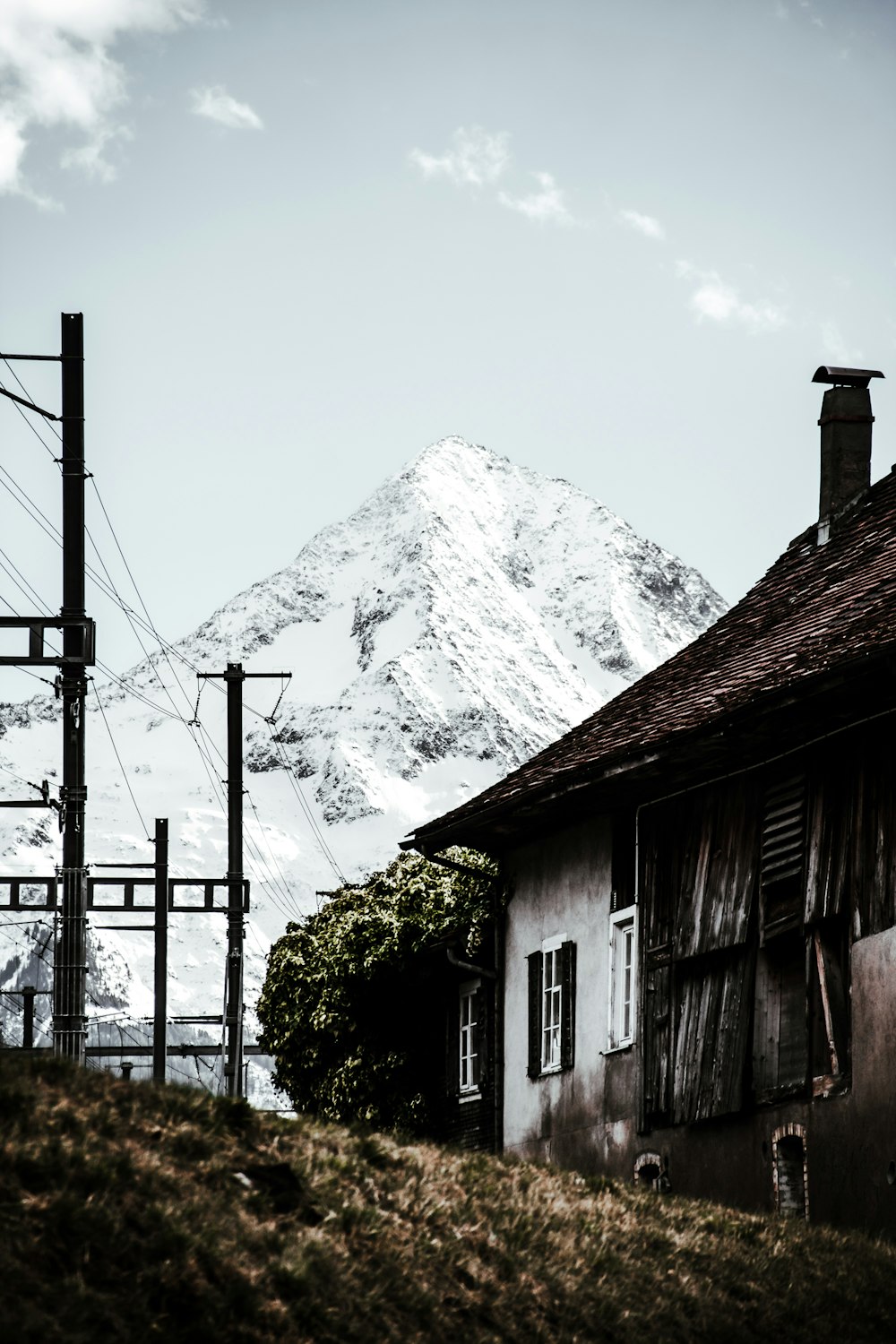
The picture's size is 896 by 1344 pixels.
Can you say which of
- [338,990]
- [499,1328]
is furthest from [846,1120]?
[338,990]

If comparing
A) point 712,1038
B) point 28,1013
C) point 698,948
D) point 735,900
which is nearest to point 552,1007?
point 698,948

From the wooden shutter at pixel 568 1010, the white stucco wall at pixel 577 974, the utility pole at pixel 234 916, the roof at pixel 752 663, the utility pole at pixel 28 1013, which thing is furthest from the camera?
the utility pole at pixel 28 1013

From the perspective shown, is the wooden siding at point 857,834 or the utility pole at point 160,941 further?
the utility pole at point 160,941

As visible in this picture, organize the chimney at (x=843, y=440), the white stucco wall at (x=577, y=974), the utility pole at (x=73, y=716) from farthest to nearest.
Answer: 1. the chimney at (x=843, y=440)
2. the white stucco wall at (x=577, y=974)
3. the utility pole at (x=73, y=716)

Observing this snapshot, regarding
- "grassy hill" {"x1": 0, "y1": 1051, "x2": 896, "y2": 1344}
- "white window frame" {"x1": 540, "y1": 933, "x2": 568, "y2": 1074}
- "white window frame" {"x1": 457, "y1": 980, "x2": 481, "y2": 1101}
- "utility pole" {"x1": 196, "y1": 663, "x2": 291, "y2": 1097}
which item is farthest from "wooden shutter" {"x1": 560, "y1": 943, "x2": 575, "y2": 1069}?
"utility pole" {"x1": 196, "y1": 663, "x2": 291, "y2": 1097}

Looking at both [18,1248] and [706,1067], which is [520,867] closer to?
[706,1067]

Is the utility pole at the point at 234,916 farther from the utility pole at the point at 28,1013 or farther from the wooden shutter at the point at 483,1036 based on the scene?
the utility pole at the point at 28,1013

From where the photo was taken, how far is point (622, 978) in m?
24.4

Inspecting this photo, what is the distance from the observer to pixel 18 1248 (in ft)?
34.0

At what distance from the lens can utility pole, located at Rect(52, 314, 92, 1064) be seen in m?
23.2

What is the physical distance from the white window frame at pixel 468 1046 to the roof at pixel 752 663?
308 centimetres

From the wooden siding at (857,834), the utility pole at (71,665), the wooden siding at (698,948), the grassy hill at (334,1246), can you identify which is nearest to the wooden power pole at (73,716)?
the utility pole at (71,665)

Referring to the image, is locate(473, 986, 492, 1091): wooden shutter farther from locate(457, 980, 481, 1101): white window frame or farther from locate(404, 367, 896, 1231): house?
locate(404, 367, 896, 1231): house

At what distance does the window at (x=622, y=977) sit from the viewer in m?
24.2
